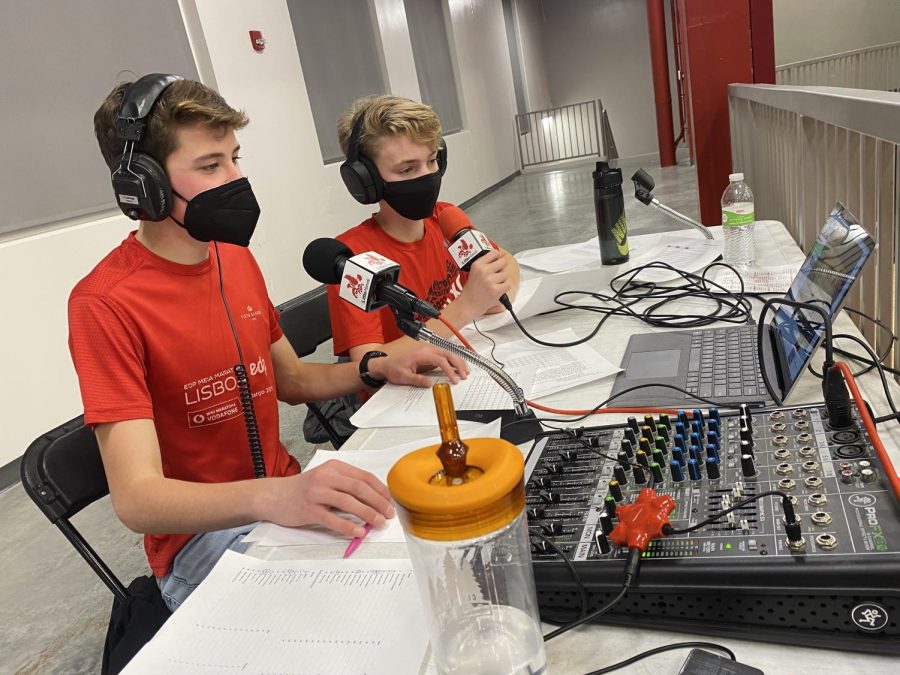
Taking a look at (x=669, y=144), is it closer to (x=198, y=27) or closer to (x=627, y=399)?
(x=198, y=27)

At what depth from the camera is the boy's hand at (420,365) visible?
1160 millimetres

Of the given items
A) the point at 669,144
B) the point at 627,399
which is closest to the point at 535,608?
the point at 627,399

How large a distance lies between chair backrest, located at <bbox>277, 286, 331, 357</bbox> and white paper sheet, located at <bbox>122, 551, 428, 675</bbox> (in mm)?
976

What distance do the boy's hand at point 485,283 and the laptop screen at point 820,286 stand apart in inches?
20.6

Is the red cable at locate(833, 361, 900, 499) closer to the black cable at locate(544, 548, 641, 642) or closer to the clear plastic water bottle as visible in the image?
the black cable at locate(544, 548, 641, 642)

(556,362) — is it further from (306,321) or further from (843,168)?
(843,168)

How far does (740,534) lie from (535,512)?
177mm

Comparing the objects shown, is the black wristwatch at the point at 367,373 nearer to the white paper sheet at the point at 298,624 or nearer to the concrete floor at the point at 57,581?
the white paper sheet at the point at 298,624

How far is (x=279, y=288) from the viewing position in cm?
399

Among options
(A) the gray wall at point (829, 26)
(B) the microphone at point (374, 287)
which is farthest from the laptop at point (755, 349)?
(A) the gray wall at point (829, 26)

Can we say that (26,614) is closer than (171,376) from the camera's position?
No

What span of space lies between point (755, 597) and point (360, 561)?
369mm

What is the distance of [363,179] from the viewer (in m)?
1.51

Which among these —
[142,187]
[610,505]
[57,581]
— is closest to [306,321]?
[142,187]
